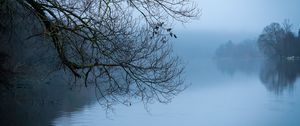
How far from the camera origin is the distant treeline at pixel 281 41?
243ft

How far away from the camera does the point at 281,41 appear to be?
245 feet

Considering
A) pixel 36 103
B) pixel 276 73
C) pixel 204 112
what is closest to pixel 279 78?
pixel 276 73

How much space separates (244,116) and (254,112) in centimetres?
89

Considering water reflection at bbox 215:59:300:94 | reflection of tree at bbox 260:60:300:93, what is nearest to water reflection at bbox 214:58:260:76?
water reflection at bbox 215:59:300:94

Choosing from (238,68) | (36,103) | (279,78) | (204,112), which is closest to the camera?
(204,112)

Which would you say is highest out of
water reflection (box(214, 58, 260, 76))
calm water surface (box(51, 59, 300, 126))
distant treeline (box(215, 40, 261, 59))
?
distant treeline (box(215, 40, 261, 59))

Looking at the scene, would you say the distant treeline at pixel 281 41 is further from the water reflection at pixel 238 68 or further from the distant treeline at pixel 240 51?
the distant treeline at pixel 240 51

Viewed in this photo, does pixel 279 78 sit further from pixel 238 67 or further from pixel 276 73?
pixel 238 67

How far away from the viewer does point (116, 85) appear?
219 inches

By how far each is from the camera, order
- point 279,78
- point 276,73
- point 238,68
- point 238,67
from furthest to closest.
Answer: point 238,67 < point 238,68 < point 276,73 < point 279,78

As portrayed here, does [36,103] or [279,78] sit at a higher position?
[279,78]

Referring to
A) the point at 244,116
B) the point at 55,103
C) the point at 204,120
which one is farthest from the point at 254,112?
the point at 55,103

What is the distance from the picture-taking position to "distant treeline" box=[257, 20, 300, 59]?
7406cm

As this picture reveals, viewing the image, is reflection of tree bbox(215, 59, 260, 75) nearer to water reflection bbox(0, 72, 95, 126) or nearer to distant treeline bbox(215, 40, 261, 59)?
water reflection bbox(0, 72, 95, 126)
